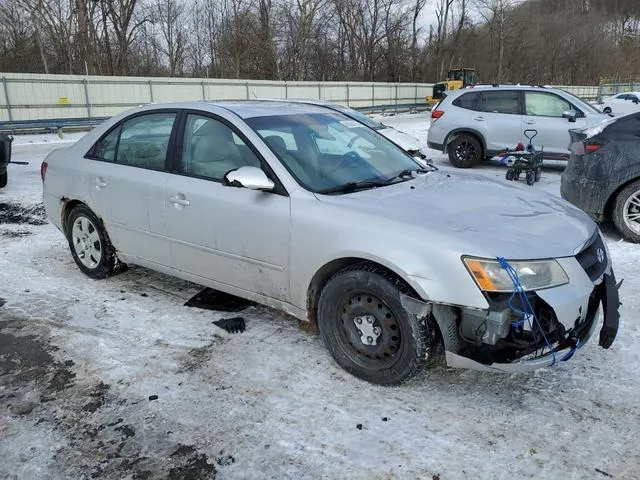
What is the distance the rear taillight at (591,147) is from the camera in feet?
19.8

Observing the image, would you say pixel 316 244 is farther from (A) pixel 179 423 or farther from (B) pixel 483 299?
(A) pixel 179 423

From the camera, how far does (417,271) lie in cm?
283

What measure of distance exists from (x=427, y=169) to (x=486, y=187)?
624 millimetres

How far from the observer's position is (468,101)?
1132cm

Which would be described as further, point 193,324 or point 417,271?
point 193,324

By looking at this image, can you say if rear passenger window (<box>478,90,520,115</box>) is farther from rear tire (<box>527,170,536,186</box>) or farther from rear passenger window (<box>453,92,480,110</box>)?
rear tire (<box>527,170,536,186</box>)

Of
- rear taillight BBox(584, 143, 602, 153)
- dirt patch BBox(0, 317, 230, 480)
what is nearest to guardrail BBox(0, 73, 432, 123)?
rear taillight BBox(584, 143, 602, 153)

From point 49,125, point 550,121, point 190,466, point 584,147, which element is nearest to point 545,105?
point 550,121

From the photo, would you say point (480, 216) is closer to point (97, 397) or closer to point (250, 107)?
point (250, 107)

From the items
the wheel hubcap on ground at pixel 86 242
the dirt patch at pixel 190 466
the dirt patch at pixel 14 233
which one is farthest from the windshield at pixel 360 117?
the dirt patch at pixel 14 233

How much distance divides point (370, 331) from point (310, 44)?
47139 mm

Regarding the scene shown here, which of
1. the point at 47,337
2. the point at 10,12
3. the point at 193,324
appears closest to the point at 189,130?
the point at 193,324

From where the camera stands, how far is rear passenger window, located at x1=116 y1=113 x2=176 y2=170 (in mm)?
4191

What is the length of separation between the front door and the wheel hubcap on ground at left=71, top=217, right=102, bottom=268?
3.73 feet
